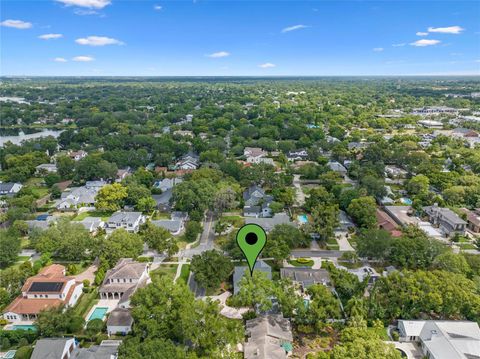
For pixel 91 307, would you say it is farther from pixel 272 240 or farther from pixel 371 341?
pixel 371 341

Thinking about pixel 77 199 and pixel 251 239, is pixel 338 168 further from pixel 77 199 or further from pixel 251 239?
pixel 251 239

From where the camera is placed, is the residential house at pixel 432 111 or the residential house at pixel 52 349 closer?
the residential house at pixel 52 349

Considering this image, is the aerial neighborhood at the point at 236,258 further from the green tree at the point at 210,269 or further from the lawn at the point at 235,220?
the lawn at the point at 235,220

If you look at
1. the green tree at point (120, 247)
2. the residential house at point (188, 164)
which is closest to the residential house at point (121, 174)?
the residential house at point (188, 164)

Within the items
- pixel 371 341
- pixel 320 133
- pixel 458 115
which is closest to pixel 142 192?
pixel 371 341

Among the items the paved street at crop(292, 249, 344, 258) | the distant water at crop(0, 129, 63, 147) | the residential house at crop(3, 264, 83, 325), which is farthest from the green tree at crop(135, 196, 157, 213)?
the distant water at crop(0, 129, 63, 147)

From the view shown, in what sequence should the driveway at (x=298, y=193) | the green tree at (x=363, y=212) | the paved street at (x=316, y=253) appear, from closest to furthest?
the paved street at (x=316, y=253) → the green tree at (x=363, y=212) → the driveway at (x=298, y=193)
